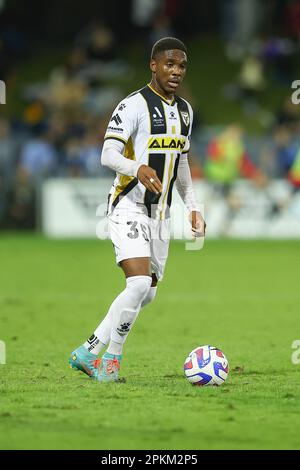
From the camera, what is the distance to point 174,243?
78.9 ft

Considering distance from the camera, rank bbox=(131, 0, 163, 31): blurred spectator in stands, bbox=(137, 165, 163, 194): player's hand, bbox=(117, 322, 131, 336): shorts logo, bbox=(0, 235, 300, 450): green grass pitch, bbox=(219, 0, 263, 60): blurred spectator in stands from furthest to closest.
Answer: bbox=(131, 0, 163, 31): blurred spectator in stands, bbox=(219, 0, 263, 60): blurred spectator in stands, bbox=(117, 322, 131, 336): shorts logo, bbox=(137, 165, 163, 194): player's hand, bbox=(0, 235, 300, 450): green grass pitch

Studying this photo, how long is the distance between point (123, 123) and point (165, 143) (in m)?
0.40

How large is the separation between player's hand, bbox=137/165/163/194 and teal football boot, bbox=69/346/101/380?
1.44 meters

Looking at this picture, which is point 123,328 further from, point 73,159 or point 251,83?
point 251,83

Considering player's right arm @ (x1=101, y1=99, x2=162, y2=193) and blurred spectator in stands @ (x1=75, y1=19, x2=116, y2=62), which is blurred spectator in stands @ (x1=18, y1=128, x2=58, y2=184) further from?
player's right arm @ (x1=101, y1=99, x2=162, y2=193)

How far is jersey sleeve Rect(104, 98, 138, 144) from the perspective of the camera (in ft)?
28.0

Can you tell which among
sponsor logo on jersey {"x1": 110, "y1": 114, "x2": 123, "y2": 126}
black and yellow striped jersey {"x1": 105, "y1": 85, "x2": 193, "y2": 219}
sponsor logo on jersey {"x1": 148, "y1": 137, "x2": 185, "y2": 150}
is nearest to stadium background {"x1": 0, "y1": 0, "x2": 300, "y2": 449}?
black and yellow striped jersey {"x1": 105, "y1": 85, "x2": 193, "y2": 219}

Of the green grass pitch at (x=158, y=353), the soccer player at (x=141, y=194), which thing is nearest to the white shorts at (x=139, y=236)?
the soccer player at (x=141, y=194)

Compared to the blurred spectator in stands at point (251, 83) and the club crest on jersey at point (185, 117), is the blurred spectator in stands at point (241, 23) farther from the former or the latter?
the club crest on jersey at point (185, 117)
